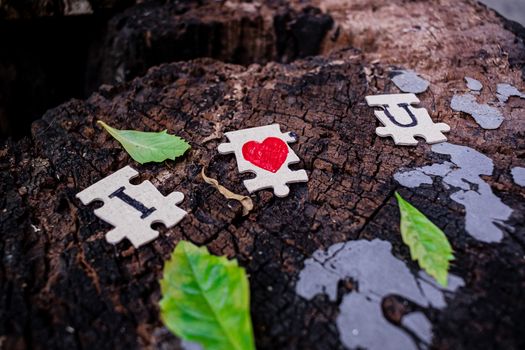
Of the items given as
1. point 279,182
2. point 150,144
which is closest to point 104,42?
point 150,144

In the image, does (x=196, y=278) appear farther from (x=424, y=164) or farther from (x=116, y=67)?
(x=116, y=67)

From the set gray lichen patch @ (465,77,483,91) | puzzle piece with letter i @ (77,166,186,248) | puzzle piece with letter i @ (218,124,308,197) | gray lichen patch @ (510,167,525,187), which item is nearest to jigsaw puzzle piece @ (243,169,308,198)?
puzzle piece with letter i @ (218,124,308,197)

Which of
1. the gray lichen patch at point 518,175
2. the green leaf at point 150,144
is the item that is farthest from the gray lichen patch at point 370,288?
the green leaf at point 150,144

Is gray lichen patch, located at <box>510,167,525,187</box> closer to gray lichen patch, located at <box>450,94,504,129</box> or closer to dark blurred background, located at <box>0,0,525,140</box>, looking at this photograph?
gray lichen patch, located at <box>450,94,504,129</box>

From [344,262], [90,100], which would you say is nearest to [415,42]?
[344,262]

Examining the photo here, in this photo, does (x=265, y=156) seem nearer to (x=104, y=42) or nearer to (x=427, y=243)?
(x=427, y=243)

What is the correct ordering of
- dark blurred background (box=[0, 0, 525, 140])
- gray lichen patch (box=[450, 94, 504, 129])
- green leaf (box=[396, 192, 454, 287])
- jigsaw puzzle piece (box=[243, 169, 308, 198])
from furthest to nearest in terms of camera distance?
dark blurred background (box=[0, 0, 525, 140]) → gray lichen patch (box=[450, 94, 504, 129]) → jigsaw puzzle piece (box=[243, 169, 308, 198]) → green leaf (box=[396, 192, 454, 287])
